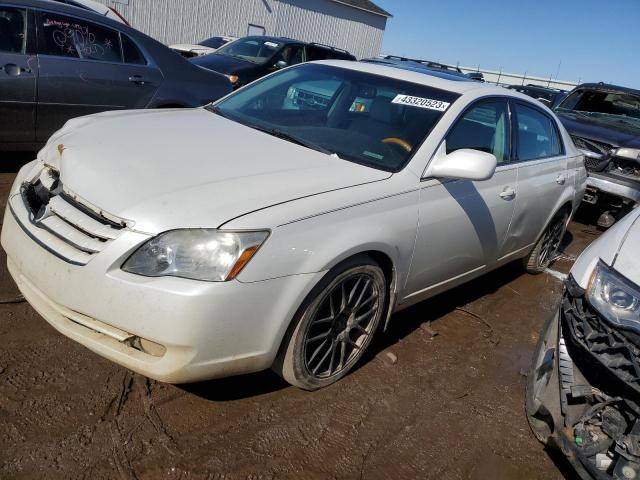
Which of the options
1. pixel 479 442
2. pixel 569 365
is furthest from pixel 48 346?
pixel 569 365

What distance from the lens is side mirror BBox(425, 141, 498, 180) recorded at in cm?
293

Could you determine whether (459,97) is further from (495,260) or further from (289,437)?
(289,437)

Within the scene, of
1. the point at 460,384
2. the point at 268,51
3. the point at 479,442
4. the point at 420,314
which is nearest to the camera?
the point at 479,442

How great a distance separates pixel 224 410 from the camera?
8.52ft

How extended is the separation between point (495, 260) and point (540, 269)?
1386 millimetres

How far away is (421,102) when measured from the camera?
3357 mm

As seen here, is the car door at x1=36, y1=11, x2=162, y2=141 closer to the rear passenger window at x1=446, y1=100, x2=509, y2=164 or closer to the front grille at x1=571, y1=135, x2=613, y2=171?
the rear passenger window at x1=446, y1=100, x2=509, y2=164

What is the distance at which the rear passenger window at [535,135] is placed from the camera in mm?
4086

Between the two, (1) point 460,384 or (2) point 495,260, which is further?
(2) point 495,260

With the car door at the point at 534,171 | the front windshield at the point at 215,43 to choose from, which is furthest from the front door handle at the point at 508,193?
the front windshield at the point at 215,43

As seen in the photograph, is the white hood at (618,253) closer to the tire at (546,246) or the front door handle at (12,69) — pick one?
the tire at (546,246)

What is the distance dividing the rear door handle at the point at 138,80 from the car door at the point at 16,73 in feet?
2.97

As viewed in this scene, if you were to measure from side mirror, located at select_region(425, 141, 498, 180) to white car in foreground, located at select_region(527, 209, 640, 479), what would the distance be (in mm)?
688

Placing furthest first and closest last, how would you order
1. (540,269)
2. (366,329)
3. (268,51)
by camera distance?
(268,51) < (540,269) < (366,329)
